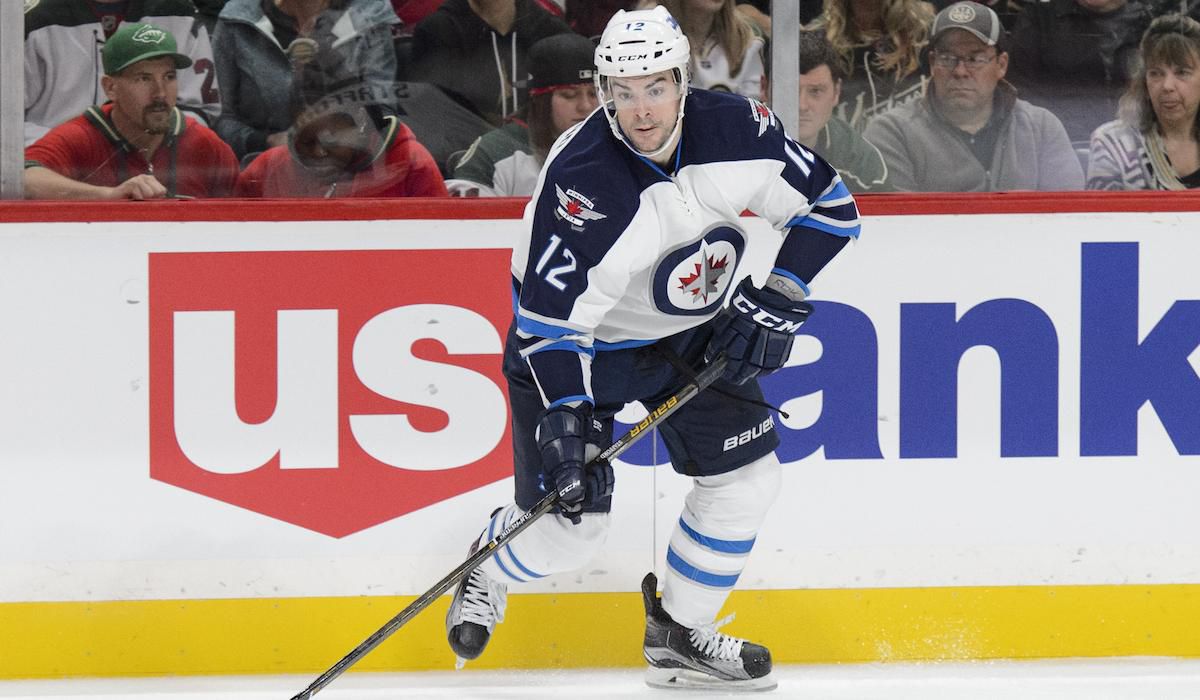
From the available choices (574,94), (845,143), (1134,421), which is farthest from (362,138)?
(1134,421)

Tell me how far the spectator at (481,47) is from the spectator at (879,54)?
0.62 m

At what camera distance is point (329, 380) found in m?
3.08

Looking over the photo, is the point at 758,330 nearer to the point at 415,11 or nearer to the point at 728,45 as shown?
the point at 728,45

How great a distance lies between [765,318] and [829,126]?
2.31 ft

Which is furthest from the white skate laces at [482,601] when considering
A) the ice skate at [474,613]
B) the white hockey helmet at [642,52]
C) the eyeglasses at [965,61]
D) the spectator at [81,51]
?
the eyeglasses at [965,61]

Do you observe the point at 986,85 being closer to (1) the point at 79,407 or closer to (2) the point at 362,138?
(2) the point at 362,138

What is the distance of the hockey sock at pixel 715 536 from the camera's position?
2.88 meters

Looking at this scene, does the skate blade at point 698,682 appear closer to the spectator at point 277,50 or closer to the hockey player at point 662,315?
the hockey player at point 662,315

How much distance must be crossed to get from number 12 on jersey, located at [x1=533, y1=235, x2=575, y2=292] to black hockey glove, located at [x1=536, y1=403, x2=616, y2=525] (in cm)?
23

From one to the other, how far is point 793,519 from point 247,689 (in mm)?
1203

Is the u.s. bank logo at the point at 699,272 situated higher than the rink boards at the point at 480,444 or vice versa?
the u.s. bank logo at the point at 699,272

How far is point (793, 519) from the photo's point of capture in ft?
10.4

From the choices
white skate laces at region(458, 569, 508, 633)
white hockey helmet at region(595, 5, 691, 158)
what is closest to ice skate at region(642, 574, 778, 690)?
white skate laces at region(458, 569, 508, 633)

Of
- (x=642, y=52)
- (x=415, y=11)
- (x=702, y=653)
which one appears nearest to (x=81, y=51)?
(x=415, y=11)
